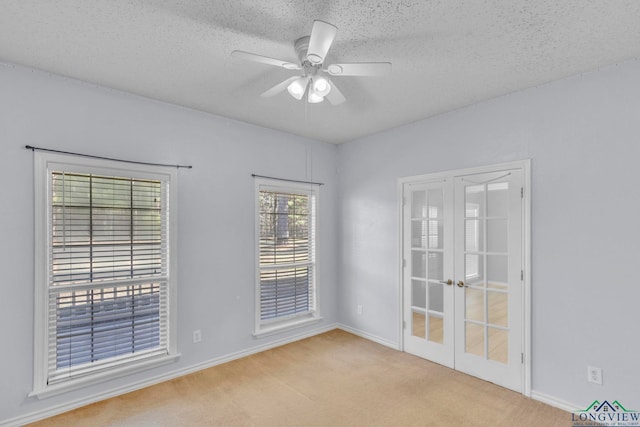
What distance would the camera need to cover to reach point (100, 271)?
277cm

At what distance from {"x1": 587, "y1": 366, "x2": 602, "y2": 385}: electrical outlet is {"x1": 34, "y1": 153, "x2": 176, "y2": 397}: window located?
3622 millimetres

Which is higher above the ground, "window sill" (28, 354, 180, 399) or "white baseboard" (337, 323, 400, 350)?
"window sill" (28, 354, 180, 399)

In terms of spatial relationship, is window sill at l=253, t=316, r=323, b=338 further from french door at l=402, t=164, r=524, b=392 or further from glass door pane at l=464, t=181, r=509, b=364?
glass door pane at l=464, t=181, r=509, b=364

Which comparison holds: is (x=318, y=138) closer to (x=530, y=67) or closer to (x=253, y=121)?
(x=253, y=121)

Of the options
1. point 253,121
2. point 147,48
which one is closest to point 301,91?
point 147,48

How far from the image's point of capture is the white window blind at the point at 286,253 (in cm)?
391

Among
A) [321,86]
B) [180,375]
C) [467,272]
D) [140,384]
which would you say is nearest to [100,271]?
[140,384]

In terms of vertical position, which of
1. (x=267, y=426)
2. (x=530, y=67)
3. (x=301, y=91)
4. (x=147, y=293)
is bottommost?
(x=267, y=426)

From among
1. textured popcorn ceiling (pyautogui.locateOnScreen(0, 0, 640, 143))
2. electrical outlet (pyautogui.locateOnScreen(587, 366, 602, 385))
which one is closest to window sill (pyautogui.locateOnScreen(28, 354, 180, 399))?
textured popcorn ceiling (pyautogui.locateOnScreen(0, 0, 640, 143))

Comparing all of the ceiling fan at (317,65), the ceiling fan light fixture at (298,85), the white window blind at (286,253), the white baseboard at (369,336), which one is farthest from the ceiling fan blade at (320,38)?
the white baseboard at (369,336)

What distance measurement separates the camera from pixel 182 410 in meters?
2.63

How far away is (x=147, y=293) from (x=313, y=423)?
1900 millimetres

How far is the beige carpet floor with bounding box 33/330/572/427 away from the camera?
8.16 feet

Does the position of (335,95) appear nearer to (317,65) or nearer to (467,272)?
(317,65)
